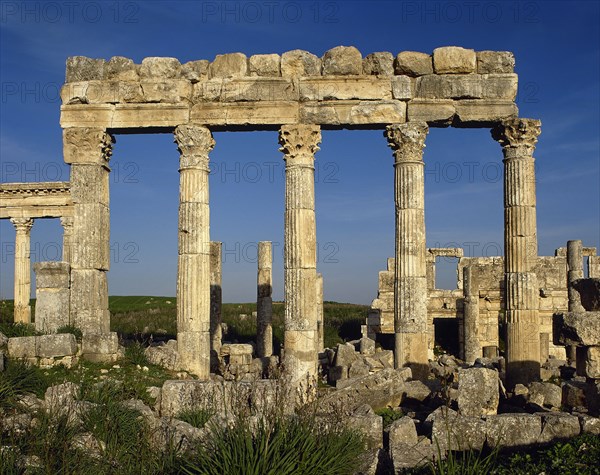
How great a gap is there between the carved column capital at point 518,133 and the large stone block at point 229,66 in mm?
7224

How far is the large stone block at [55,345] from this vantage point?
17.0 metres

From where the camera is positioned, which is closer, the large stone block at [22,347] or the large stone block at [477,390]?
the large stone block at [477,390]

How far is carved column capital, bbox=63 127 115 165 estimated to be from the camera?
19828mm

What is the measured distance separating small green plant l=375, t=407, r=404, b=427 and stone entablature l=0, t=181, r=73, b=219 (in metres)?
23.1

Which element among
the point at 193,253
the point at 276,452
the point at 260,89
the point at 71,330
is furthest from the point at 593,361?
the point at 71,330

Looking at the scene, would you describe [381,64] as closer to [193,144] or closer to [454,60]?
[454,60]

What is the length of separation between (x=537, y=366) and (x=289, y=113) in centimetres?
958

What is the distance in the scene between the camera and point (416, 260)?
1972 centimetres

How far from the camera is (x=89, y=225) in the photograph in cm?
1980

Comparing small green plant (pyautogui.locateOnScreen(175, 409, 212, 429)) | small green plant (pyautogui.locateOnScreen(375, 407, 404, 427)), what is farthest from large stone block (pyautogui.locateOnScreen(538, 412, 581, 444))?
small green plant (pyautogui.locateOnScreen(175, 409, 212, 429))

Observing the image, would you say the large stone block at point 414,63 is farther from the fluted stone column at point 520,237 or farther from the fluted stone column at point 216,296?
the fluted stone column at point 216,296

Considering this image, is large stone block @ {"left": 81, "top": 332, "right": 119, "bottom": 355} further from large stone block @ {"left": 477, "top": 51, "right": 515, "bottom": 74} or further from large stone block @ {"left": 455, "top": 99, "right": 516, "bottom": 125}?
large stone block @ {"left": 477, "top": 51, "right": 515, "bottom": 74}

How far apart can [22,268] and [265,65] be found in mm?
21129

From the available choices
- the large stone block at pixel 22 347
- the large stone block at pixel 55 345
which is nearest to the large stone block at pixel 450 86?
the large stone block at pixel 55 345
